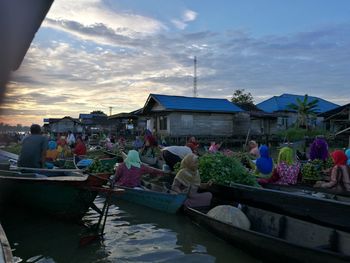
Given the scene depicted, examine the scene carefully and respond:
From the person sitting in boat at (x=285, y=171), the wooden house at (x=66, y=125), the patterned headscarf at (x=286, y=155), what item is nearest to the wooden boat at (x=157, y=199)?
the person sitting in boat at (x=285, y=171)

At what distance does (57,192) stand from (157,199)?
7.46ft

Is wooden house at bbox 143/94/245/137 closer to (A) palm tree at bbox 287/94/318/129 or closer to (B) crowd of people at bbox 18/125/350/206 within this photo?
(A) palm tree at bbox 287/94/318/129

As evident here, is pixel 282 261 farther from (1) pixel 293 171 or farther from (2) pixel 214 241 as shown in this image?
(1) pixel 293 171

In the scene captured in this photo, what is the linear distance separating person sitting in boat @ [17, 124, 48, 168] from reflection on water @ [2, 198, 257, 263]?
1.15 meters

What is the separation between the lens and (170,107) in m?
29.7

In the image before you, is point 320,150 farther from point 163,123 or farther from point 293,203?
point 163,123

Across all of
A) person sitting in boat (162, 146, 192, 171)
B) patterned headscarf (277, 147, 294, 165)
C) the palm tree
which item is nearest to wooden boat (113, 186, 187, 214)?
person sitting in boat (162, 146, 192, 171)

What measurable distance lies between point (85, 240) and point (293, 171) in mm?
4806

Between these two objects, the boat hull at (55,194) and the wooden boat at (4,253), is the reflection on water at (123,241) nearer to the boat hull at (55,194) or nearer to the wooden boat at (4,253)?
the boat hull at (55,194)

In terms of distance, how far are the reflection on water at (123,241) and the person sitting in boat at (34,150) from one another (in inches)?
45.1

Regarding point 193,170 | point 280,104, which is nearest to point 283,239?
point 193,170

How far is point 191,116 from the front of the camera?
1225 inches

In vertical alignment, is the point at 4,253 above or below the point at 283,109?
below

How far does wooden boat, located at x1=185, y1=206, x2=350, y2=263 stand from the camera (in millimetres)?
4543
